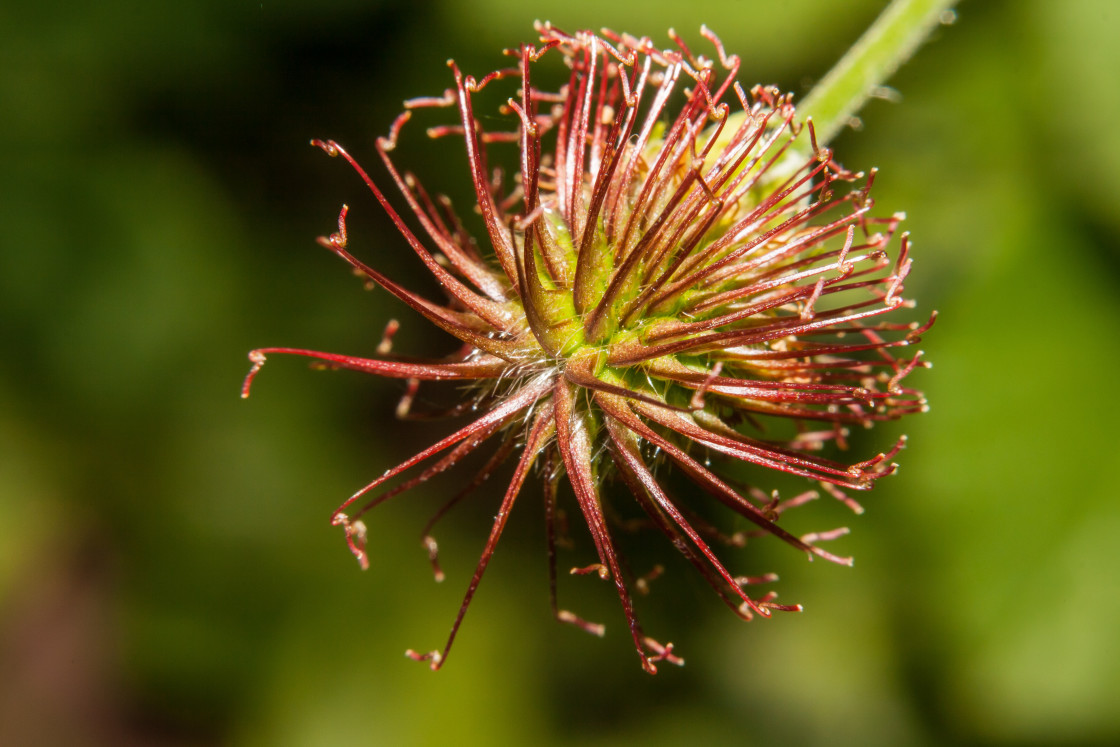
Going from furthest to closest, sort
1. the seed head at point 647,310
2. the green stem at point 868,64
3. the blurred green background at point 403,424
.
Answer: the blurred green background at point 403,424 < the green stem at point 868,64 < the seed head at point 647,310

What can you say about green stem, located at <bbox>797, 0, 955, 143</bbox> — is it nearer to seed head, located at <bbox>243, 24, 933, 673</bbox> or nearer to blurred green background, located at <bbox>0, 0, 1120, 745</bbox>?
seed head, located at <bbox>243, 24, 933, 673</bbox>

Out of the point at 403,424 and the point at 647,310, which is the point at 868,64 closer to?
the point at 647,310

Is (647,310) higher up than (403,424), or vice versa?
(403,424)

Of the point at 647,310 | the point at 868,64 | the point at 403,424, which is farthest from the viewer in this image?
the point at 403,424

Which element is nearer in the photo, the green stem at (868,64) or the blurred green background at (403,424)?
the green stem at (868,64)

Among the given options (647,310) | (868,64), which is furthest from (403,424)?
(868,64)

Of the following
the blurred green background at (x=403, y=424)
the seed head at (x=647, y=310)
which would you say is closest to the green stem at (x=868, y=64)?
the seed head at (x=647, y=310)

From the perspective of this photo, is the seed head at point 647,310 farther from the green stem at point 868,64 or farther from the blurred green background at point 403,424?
the blurred green background at point 403,424
